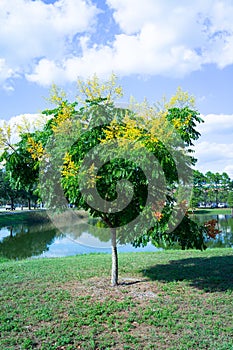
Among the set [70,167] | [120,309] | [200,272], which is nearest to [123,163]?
[70,167]

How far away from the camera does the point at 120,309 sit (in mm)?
6336

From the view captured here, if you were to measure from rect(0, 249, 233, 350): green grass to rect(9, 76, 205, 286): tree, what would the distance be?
1.13 m

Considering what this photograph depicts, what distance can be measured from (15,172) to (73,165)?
7.58ft

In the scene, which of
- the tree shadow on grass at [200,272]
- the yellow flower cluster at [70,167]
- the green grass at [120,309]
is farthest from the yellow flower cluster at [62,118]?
the tree shadow on grass at [200,272]

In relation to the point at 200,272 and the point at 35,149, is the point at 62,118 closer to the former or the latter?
the point at 35,149

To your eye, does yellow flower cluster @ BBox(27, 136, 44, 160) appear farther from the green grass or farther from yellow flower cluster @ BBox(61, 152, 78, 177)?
the green grass

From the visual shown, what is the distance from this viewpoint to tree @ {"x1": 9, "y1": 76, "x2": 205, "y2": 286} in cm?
627

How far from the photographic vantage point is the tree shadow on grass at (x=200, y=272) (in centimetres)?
808

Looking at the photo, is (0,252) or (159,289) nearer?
(159,289)

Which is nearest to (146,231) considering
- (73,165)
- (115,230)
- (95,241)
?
(115,230)

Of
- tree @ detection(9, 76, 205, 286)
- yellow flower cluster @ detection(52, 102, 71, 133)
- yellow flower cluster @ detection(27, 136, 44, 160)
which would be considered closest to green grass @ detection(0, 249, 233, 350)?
tree @ detection(9, 76, 205, 286)

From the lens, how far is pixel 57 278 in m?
9.23

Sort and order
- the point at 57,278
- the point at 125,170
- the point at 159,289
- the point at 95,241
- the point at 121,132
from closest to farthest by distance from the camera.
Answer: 1. the point at 125,170
2. the point at 121,132
3. the point at 159,289
4. the point at 57,278
5. the point at 95,241

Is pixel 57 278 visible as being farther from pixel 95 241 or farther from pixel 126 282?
pixel 95 241
